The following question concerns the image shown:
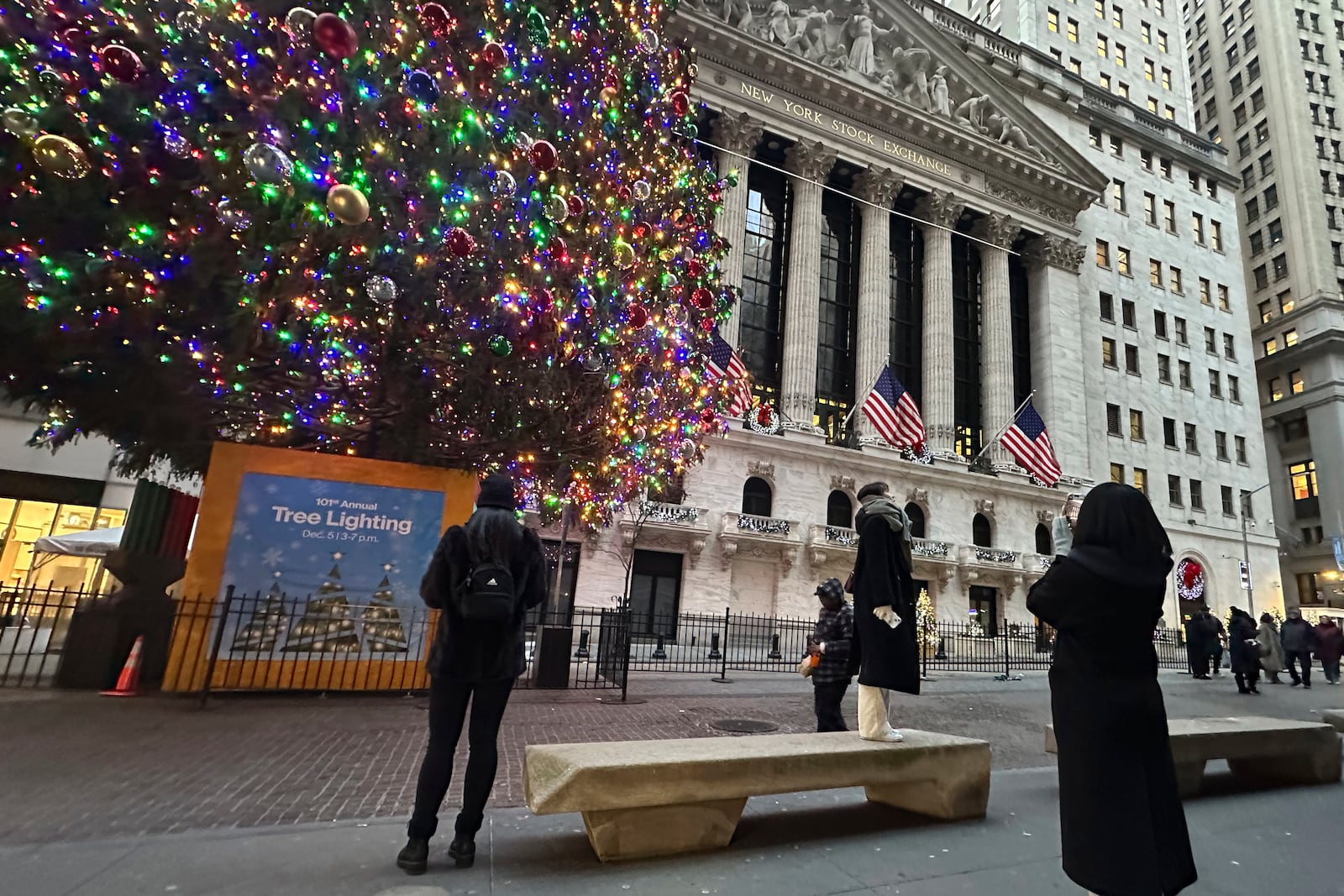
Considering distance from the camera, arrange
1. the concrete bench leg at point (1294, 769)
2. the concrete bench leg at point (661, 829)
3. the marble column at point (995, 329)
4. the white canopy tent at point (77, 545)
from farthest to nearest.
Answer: the marble column at point (995, 329), the white canopy tent at point (77, 545), the concrete bench leg at point (1294, 769), the concrete bench leg at point (661, 829)

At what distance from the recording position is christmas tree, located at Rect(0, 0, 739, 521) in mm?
6328

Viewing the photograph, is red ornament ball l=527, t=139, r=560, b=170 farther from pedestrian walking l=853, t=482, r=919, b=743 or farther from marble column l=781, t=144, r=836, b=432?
marble column l=781, t=144, r=836, b=432

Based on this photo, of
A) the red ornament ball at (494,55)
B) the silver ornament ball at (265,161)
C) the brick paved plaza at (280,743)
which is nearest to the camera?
the brick paved plaza at (280,743)

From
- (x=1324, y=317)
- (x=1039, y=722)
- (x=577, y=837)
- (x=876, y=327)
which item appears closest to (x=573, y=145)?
(x=577, y=837)

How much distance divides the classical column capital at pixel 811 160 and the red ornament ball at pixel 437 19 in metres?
26.2

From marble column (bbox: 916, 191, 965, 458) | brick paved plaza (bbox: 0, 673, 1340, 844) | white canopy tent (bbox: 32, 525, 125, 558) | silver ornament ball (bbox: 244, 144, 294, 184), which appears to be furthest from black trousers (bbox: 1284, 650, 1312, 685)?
white canopy tent (bbox: 32, 525, 125, 558)

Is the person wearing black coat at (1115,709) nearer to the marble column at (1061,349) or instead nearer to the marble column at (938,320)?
the marble column at (938,320)

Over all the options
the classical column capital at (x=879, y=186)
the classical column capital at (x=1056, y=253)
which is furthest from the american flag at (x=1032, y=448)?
the classical column capital at (x=1056, y=253)

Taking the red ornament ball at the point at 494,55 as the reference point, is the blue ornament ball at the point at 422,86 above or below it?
below

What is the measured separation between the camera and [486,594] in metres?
3.64

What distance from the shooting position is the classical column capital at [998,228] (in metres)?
35.7

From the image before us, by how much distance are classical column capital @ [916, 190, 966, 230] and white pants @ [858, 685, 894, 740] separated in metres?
34.2

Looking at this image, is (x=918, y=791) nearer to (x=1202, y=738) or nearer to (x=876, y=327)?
(x=1202, y=738)

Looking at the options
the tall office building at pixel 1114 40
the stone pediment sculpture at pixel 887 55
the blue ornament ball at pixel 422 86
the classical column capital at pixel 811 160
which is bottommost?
the blue ornament ball at pixel 422 86
